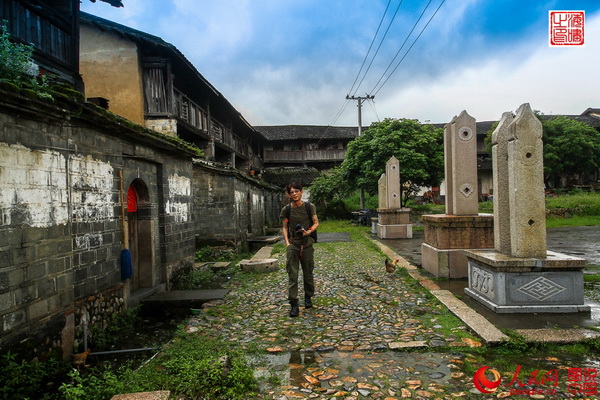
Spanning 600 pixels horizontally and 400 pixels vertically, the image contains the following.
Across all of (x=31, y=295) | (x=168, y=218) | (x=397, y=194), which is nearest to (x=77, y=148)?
(x=31, y=295)

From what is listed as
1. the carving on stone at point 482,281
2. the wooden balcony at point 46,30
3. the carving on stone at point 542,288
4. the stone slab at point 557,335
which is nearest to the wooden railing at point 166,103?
the wooden balcony at point 46,30

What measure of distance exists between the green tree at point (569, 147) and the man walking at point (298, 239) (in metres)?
28.1

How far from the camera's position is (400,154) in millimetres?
19188

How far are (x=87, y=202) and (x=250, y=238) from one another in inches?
379

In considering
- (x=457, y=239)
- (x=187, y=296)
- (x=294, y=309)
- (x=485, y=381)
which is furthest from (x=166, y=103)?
(x=485, y=381)

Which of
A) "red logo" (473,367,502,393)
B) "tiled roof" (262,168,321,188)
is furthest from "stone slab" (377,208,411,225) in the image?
"tiled roof" (262,168,321,188)

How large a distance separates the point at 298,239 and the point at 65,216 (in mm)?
2926

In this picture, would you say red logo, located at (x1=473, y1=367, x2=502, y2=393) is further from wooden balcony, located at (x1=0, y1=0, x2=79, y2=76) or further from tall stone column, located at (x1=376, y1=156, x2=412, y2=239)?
tall stone column, located at (x1=376, y1=156, x2=412, y2=239)

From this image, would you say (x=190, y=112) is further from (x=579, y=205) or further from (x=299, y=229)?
(x=579, y=205)

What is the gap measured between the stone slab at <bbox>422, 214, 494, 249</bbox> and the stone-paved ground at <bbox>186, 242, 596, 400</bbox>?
109cm

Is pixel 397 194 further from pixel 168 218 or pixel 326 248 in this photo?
pixel 168 218

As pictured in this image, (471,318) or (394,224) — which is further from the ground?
(394,224)

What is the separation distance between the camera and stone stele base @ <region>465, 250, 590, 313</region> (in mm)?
4594

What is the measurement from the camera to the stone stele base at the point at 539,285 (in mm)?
4594
